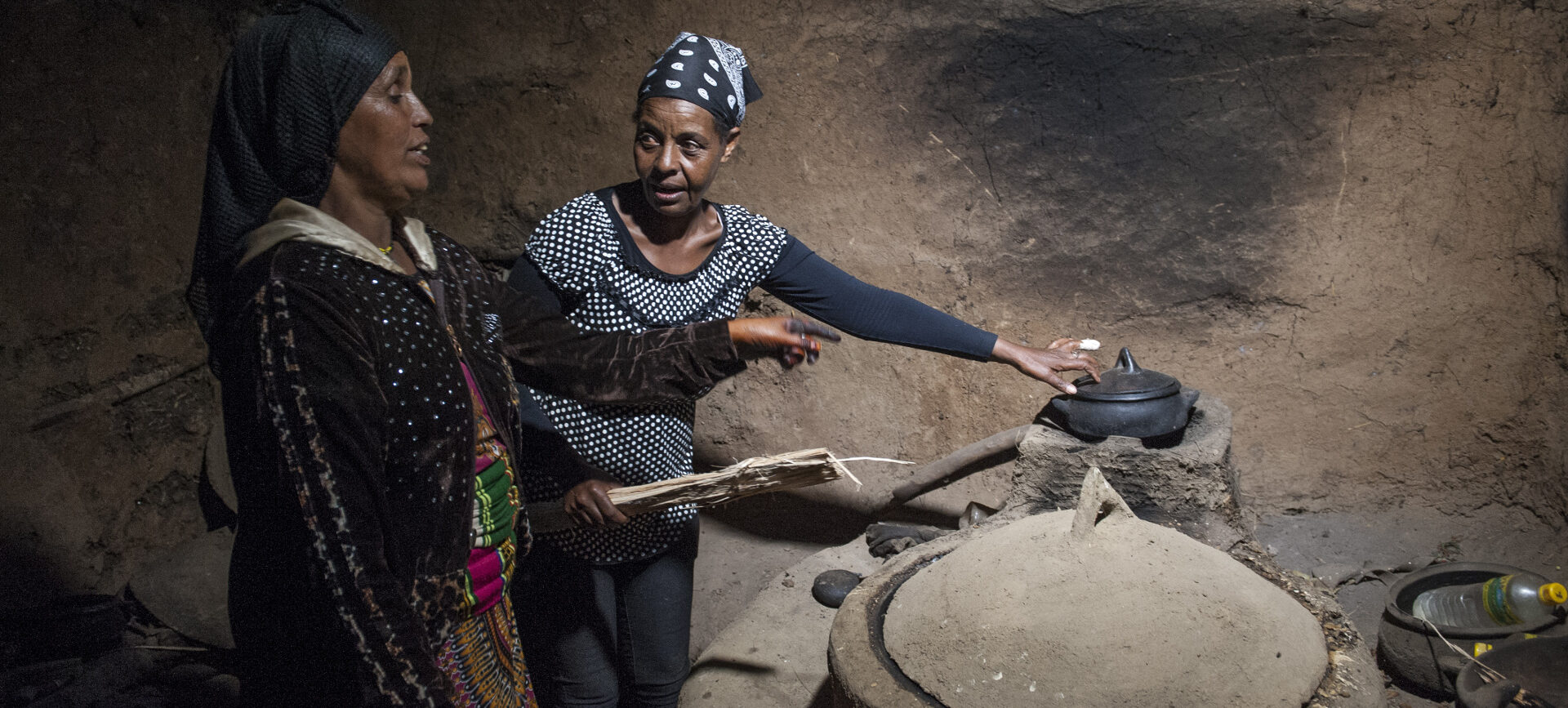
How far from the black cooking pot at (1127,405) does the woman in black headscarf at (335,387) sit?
1705 millimetres

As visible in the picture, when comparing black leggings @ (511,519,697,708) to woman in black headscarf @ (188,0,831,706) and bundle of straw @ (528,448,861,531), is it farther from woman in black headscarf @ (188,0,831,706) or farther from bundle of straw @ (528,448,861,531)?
woman in black headscarf @ (188,0,831,706)

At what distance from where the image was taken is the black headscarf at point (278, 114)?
115cm

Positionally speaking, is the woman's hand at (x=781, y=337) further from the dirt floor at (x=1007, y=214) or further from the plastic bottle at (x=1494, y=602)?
the plastic bottle at (x=1494, y=602)

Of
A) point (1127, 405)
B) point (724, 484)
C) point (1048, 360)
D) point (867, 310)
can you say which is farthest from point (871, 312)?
point (1127, 405)

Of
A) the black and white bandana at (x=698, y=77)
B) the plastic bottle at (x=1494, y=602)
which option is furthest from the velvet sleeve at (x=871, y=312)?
the plastic bottle at (x=1494, y=602)

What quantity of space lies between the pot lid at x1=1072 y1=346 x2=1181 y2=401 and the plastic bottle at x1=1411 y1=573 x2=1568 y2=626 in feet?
3.48

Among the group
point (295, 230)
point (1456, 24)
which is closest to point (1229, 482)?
point (1456, 24)

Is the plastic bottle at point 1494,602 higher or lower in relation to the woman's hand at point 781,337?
lower

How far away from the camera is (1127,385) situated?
246 centimetres

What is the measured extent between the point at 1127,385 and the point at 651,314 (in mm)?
1344

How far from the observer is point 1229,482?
8.08ft

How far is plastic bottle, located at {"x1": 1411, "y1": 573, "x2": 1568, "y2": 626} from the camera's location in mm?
2523

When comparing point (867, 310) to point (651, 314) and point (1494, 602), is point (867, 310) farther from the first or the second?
point (1494, 602)

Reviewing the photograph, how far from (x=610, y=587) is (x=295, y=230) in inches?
46.3
